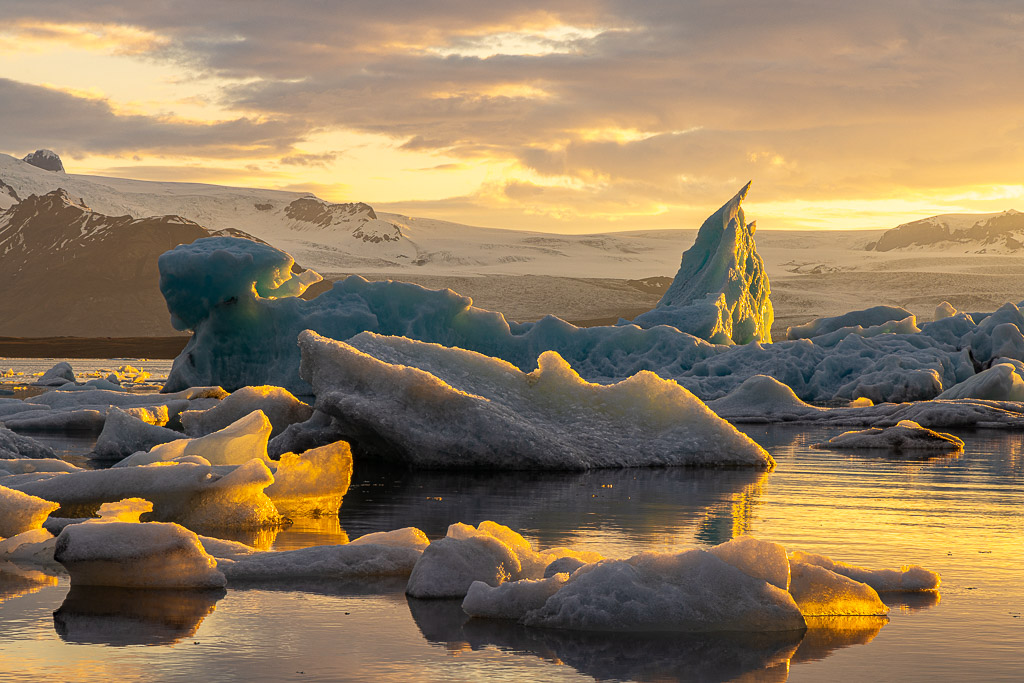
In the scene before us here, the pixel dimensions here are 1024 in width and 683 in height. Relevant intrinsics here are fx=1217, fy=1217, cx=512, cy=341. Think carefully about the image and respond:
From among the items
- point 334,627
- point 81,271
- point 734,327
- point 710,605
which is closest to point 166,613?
point 334,627

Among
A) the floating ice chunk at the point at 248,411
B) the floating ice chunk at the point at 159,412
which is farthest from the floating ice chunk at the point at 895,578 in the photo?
the floating ice chunk at the point at 159,412

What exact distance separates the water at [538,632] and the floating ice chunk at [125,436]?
453 centimetres

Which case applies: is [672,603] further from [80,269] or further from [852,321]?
[80,269]

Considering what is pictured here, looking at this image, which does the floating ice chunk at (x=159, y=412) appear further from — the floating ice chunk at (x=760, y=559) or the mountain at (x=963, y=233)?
the mountain at (x=963, y=233)

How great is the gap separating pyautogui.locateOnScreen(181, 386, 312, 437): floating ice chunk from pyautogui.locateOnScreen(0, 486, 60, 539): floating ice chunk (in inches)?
257

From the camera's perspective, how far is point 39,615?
5.19 meters

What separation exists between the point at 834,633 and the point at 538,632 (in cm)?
122

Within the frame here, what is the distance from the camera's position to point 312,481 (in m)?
8.73

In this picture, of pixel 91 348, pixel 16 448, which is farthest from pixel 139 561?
pixel 91 348

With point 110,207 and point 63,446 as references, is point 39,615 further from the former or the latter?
point 110,207

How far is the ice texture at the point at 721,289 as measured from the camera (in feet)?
115

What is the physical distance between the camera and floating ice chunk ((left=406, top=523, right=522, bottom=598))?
5621mm

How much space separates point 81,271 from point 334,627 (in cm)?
15807

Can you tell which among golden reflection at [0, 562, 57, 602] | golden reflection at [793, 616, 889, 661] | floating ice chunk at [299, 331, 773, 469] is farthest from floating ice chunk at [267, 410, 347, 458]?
golden reflection at [793, 616, 889, 661]
